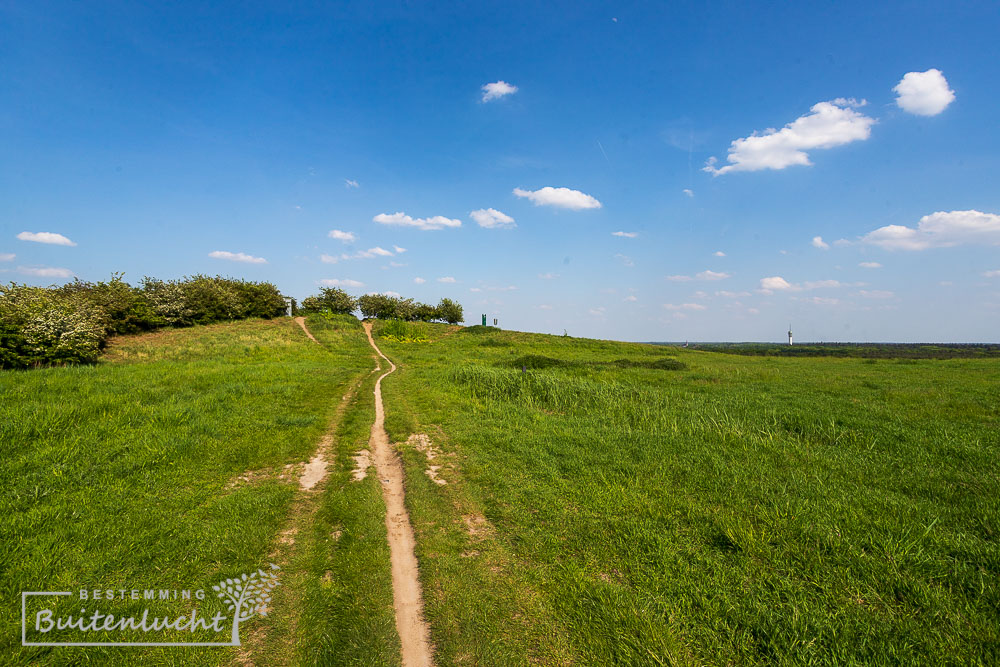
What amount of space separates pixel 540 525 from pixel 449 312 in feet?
212

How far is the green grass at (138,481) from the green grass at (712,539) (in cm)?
166

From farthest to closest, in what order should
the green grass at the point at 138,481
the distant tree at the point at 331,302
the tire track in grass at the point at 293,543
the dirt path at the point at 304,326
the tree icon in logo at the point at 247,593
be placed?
the distant tree at the point at 331,302
the dirt path at the point at 304,326
the green grass at the point at 138,481
the tree icon in logo at the point at 247,593
the tire track in grass at the point at 293,543

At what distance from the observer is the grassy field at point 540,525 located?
3580 mm

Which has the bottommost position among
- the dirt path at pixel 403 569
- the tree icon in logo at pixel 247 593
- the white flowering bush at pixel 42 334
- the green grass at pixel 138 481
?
the tree icon in logo at pixel 247 593

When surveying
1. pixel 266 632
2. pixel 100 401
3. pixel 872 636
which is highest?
pixel 100 401

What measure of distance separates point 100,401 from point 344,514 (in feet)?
29.1

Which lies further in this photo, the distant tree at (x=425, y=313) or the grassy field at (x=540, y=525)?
the distant tree at (x=425, y=313)

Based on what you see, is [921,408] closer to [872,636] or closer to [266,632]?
[872,636]

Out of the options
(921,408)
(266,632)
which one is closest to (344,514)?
(266,632)

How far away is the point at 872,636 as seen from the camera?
350 cm

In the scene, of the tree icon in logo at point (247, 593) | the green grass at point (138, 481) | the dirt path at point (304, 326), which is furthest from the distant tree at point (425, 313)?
the tree icon in logo at point (247, 593)

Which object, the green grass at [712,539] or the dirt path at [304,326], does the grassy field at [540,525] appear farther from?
the dirt path at [304,326]

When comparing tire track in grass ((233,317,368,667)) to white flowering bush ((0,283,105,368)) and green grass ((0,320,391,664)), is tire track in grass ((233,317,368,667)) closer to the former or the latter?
green grass ((0,320,391,664))

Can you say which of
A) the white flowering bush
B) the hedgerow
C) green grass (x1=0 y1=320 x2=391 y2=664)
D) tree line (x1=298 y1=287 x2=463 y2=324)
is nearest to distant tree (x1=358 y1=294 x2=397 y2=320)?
tree line (x1=298 y1=287 x2=463 y2=324)
